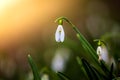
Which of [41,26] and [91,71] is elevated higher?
[41,26]

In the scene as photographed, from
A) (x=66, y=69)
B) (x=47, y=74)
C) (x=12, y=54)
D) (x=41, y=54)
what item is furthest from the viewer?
(x=12, y=54)

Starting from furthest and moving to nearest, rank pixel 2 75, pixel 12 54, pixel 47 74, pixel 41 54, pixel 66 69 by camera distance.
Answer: pixel 12 54
pixel 41 54
pixel 2 75
pixel 66 69
pixel 47 74

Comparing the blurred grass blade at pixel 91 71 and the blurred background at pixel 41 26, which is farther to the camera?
the blurred background at pixel 41 26

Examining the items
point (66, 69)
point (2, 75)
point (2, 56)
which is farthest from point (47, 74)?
A: point (2, 56)

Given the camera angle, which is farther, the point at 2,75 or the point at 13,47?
the point at 13,47

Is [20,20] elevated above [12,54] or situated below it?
above

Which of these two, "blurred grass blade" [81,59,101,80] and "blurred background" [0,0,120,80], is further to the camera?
"blurred background" [0,0,120,80]

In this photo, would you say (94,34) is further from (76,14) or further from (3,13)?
(3,13)

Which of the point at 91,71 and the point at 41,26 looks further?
the point at 41,26
